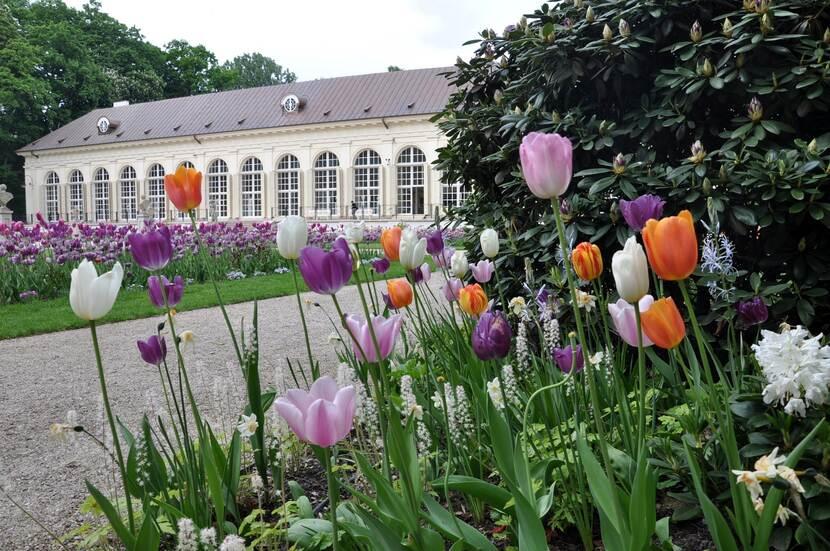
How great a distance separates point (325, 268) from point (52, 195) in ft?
153

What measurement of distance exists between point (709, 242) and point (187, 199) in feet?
4.59

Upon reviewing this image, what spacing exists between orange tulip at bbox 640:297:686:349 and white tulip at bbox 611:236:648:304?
4.3 inches

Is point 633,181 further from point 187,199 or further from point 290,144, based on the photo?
point 290,144

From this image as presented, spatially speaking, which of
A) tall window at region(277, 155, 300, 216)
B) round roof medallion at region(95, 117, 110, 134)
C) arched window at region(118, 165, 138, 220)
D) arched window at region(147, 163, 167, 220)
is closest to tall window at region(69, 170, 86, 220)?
arched window at region(118, 165, 138, 220)

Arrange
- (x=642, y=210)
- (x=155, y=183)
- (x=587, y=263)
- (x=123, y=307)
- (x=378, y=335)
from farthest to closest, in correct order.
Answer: (x=155, y=183)
(x=123, y=307)
(x=642, y=210)
(x=587, y=263)
(x=378, y=335)

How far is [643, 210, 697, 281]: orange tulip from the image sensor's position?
999 mm

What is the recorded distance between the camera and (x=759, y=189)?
7.53 feet

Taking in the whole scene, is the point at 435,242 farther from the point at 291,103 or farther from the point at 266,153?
the point at 266,153

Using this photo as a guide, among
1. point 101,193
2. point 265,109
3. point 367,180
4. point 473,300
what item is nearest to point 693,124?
point 473,300

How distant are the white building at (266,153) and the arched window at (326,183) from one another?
53 mm

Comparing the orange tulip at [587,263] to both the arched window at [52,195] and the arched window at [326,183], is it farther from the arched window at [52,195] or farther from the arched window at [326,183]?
the arched window at [52,195]

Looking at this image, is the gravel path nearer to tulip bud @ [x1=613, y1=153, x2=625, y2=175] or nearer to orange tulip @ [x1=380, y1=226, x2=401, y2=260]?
orange tulip @ [x1=380, y1=226, x2=401, y2=260]

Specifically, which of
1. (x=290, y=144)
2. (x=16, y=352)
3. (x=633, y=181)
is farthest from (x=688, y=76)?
(x=290, y=144)

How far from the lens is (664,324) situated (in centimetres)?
113
